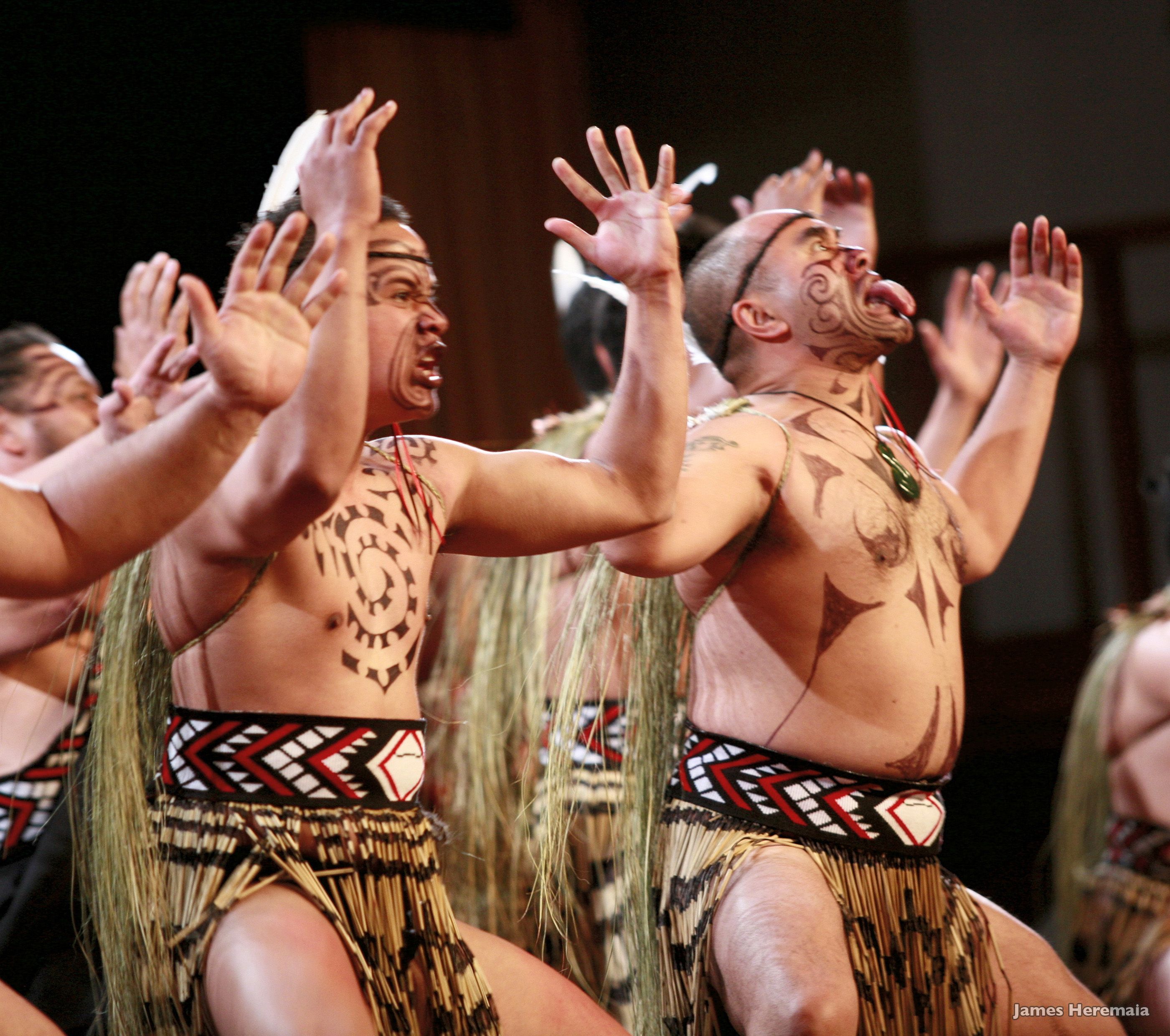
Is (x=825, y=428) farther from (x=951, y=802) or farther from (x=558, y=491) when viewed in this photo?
(x=951, y=802)

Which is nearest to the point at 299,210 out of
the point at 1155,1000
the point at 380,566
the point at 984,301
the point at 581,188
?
the point at 581,188

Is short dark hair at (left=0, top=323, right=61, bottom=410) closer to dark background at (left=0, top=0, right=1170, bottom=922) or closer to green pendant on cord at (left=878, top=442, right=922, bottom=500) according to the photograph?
dark background at (left=0, top=0, right=1170, bottom=922)

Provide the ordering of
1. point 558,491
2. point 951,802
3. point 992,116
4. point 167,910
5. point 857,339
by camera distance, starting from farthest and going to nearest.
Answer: point 992,116 < point 951,802 < point 857,339 < point 558,491 < point 167,910

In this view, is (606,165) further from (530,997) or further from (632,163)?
(530,997)

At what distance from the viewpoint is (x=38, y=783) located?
2316 millimetres

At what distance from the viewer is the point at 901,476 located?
197cm

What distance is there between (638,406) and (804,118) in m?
3.60

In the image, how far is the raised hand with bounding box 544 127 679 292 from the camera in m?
1.71

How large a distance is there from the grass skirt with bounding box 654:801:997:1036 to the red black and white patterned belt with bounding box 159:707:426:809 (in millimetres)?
470

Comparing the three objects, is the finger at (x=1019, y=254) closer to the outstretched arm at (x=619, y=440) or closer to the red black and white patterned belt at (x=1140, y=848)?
the outstretched arm at (x=619, y=440)

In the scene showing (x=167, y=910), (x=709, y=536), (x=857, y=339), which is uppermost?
(x=857, y=339)

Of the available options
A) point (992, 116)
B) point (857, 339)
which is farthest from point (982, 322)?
point (992, 116)

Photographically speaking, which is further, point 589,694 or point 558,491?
point 589,694

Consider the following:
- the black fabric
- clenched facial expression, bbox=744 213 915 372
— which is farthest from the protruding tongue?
the black fabric
